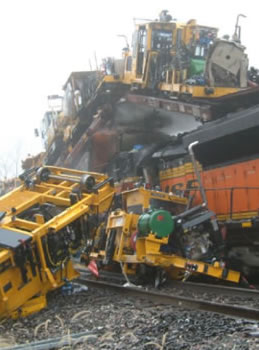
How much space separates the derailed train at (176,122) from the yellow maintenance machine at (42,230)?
1.85m

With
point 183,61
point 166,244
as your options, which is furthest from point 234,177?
point 183,61

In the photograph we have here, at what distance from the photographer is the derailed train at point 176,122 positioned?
7582mm

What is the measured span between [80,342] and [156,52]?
357 inches

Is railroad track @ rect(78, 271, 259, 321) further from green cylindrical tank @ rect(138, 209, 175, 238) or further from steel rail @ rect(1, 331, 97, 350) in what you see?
steel rail @ rect(1, 331, 97, 350)

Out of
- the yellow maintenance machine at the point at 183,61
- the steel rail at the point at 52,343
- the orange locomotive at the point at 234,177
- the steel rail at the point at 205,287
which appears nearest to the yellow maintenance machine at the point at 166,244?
the steel rail at the point at 205,287

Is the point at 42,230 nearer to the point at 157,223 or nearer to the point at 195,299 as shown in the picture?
the point at 157,223

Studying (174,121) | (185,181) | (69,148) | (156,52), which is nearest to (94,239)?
(185,181)

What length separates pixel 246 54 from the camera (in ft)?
36.9

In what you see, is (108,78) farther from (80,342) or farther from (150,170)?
(80,342)

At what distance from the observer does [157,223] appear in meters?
6.98

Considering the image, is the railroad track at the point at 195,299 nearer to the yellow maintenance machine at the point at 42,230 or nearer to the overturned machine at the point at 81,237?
the overturned machine at the point at 81,237

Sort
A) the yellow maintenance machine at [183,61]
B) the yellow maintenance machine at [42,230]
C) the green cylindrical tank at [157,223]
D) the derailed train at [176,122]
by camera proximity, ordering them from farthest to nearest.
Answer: the yellow maintenance machine at [183,61], the derailed train at [176,122], the green cylindrical tank at [157,223], the yellow maintenance machine at [42,230]

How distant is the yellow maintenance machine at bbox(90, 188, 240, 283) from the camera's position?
704 centimetres

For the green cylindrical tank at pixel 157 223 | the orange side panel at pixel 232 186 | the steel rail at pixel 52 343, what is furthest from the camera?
the orange side panel at pixel 232 186
